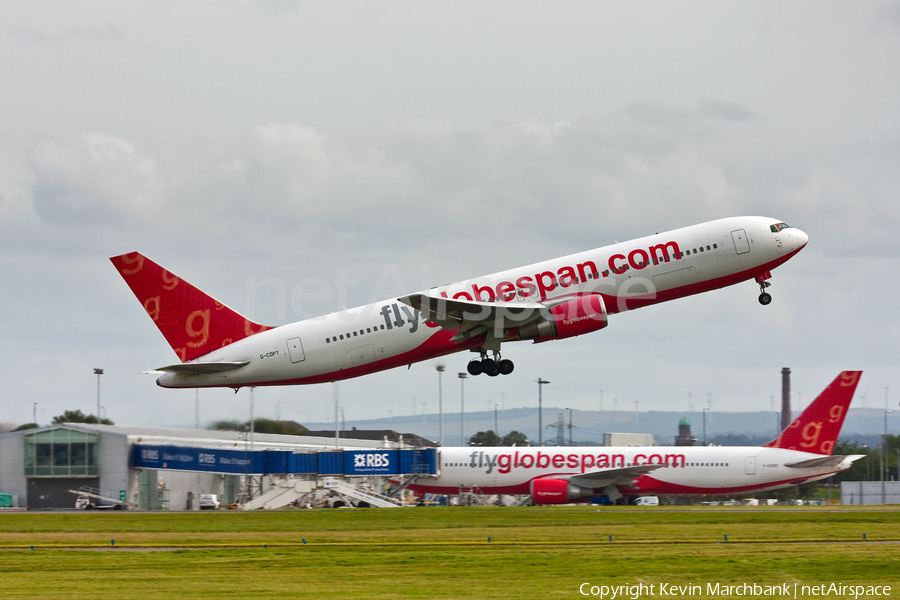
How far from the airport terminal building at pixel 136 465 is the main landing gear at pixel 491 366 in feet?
69.0

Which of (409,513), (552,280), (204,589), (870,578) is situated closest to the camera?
(204,589)

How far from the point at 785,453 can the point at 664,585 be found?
41.2 meters

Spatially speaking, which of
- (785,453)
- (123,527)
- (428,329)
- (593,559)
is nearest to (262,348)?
(428,329)

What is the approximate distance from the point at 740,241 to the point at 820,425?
24700 mm

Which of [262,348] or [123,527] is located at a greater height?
[262,348]

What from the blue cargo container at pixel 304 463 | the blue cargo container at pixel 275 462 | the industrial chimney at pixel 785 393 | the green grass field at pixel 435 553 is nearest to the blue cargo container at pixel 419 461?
the blue cargo container at pixel 304 463

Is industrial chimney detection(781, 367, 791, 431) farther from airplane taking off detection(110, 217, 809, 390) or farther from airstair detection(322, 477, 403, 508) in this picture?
airplane taking off detection(110, 217, 809, 390)

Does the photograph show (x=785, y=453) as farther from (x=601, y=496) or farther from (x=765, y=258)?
(x=765, y=258)

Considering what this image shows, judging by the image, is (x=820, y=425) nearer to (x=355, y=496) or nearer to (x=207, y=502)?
(x=355, y=496)

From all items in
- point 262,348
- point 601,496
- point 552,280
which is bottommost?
point 601,496

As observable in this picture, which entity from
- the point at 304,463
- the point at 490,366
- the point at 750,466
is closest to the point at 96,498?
the point at 304,463

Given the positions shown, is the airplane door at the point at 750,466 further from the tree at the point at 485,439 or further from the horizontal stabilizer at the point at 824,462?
the tree at the point at 485,439

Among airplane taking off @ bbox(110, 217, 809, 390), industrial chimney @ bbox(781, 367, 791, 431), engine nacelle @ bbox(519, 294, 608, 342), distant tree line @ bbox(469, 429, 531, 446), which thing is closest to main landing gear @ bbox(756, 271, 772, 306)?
airplane taking off @ bbox(110, 217, 809, 390)

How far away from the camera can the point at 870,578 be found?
30812 mm
